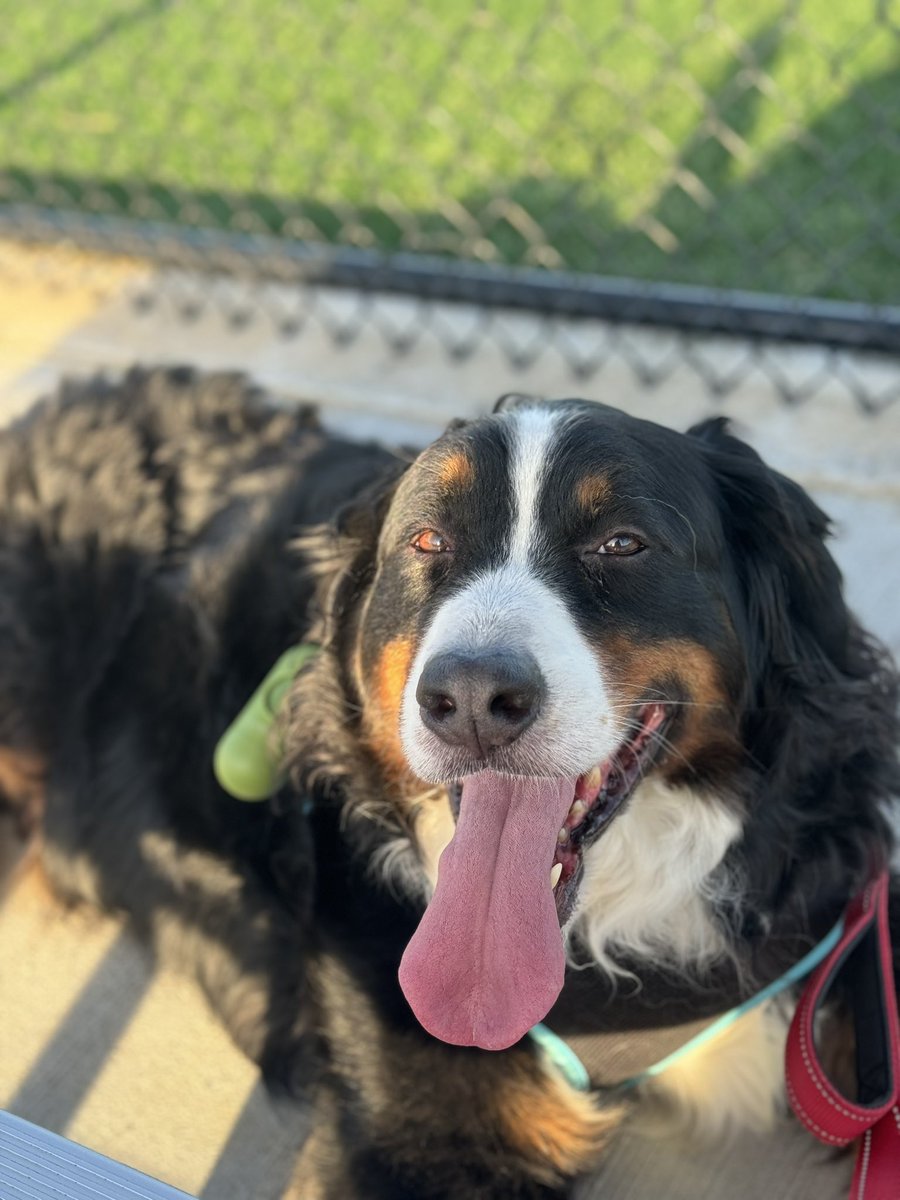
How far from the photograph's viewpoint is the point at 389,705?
207cm

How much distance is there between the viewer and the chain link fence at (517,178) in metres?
4.31

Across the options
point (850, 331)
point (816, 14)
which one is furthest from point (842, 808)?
point (816, 14)

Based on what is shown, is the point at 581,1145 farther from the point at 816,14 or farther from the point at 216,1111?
the point at 816,14

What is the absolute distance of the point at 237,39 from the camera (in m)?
7.00

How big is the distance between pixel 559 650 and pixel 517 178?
13.6 feet

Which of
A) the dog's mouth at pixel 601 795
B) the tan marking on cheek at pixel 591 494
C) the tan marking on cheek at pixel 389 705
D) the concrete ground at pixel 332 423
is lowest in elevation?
the concrete ground at pixel 332 423

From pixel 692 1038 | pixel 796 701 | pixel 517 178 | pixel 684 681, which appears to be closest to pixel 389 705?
pixel 684 681

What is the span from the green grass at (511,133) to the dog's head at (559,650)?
2.39 m

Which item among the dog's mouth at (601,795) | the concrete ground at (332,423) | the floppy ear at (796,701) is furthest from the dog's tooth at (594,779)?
the concrete ground at (332,423)

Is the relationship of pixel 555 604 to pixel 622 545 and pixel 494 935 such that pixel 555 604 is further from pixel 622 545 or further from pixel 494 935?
pixel 494 935

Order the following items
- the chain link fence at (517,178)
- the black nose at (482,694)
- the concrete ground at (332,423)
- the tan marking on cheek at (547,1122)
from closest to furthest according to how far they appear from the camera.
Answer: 1. the black nose at (482,694)
2. the tan marking on cheek at (547,1122)
3. the concrete ground at (332,423)
4. the chain link fence at (517,178)

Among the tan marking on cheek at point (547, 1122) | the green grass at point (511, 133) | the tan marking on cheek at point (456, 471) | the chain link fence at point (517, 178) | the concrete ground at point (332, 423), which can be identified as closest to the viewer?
the tan marking on cheek at point (456, 471)

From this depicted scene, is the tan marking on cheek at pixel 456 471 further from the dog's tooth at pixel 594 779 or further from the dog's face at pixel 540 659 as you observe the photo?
the dog's tooth at pixel 594 779

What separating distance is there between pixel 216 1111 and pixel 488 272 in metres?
3.18
